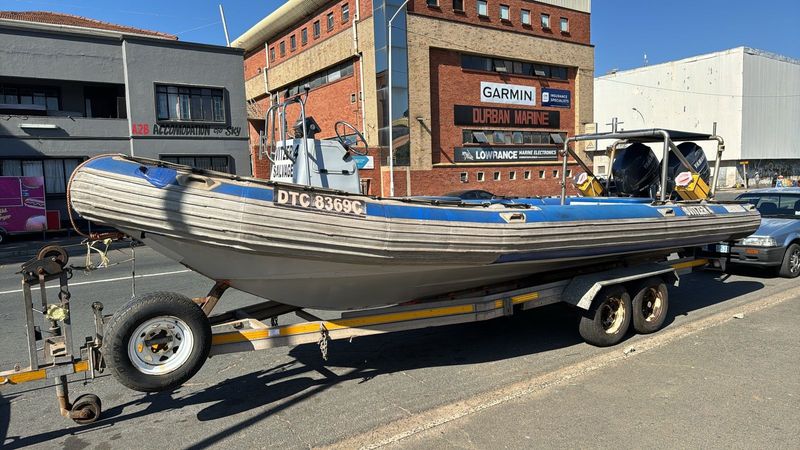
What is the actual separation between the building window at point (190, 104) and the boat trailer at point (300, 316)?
17974 mm

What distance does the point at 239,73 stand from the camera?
23.1 m

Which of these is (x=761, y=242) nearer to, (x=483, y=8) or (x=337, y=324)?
(x=337, y=324)

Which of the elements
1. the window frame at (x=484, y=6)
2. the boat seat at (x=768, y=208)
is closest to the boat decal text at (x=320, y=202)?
the boat seat at (x=768, y=208)

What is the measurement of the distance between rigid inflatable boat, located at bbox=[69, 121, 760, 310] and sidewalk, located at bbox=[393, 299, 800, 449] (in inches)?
45.7

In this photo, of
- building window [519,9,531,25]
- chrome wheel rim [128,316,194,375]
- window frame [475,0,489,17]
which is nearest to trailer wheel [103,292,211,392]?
chrome wheel rim [128,316,194,375]

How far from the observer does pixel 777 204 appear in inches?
386

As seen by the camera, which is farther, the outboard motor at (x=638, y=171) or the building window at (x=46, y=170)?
the building window at (x=46, y=170)

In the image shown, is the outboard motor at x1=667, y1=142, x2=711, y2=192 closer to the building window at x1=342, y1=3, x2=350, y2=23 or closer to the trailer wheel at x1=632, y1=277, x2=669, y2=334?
the trailer wheel at x1=632, y1=277, x2=669, y2=334

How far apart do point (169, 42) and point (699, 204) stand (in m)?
20.9

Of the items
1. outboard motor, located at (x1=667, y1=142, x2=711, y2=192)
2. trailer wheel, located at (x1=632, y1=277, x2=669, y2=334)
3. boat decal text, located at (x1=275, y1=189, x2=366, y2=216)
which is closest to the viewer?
boat decal text, located at (x1=275, y1=189, x2=366, y2=216)

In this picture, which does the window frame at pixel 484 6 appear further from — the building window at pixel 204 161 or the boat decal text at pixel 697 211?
the boat decal text at pixel 697 211

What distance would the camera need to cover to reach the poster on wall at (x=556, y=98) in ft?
105

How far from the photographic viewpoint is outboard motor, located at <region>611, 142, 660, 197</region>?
7.70m

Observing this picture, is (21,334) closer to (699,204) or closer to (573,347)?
(573,347)
